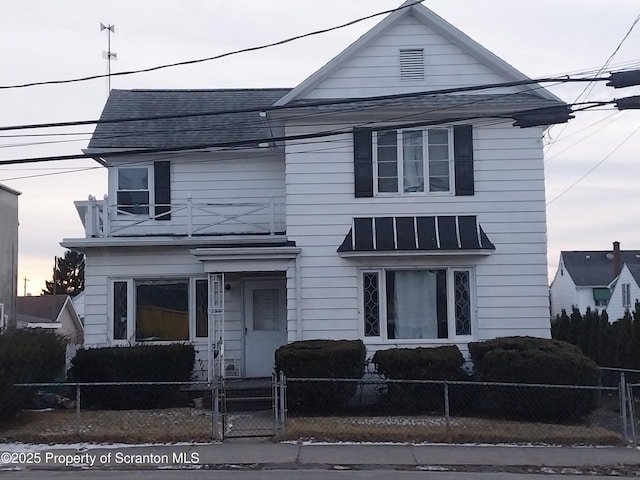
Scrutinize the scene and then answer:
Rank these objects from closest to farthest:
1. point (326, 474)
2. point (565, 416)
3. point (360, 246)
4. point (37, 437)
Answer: point (326, 474) < point (37, 437) < point (565, 416) < point (360, 246)

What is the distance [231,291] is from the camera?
19078mm

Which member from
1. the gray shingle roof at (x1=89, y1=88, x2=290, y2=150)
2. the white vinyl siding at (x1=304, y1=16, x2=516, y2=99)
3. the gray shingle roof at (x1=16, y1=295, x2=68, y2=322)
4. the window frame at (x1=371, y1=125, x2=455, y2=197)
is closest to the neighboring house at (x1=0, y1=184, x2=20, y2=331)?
the gray shingle roof at (x1=89, y1=88, x2=290, y2=150)

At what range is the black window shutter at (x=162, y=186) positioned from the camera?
19.9m

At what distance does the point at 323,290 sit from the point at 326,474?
22.5 feet

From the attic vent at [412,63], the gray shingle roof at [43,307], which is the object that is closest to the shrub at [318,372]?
the attic vent at [412,63]

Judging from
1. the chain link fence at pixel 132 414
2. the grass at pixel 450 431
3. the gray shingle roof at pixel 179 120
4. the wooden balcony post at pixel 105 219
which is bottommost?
the grass at pixel 450 431

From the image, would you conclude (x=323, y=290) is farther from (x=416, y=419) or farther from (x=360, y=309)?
(x=416, y=419)

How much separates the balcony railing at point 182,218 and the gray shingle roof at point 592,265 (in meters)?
40.8

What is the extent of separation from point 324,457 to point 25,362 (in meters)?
5.85

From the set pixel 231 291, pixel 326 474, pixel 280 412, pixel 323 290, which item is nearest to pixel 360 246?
pixel 323 290

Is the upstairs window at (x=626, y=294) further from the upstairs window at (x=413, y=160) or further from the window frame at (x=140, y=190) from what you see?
the window frame at (x=140, y=190)

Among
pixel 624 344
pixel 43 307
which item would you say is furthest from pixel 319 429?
pixel 43 307

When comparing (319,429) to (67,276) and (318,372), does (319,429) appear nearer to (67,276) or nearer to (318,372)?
(318,372)

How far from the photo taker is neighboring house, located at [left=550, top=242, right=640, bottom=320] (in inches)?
2184
